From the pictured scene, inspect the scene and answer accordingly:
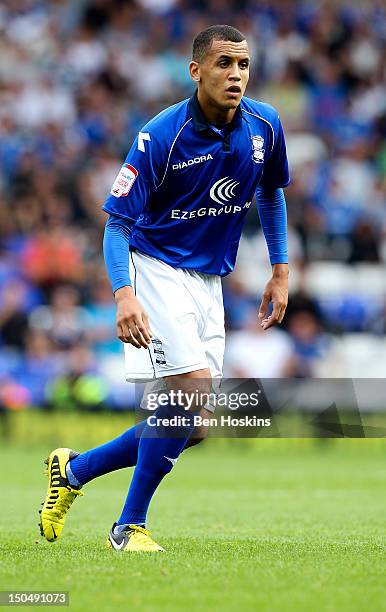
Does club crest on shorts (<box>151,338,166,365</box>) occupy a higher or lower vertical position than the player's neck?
lower

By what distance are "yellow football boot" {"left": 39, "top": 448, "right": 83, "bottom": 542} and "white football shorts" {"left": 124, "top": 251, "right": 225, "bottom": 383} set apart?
700 millimetres

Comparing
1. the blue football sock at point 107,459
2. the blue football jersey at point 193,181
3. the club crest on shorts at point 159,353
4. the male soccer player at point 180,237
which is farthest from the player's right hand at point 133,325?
the blue football sock at point 107,459

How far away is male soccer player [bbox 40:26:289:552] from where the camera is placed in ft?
18.6

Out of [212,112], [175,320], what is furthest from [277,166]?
[175,320]

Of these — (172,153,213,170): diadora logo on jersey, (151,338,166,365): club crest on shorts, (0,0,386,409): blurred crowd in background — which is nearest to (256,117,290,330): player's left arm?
(172,153,213,170): diadora logo on jersey

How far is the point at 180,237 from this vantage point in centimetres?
592

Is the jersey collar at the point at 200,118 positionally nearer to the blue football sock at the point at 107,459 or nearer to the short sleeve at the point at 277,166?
the short sleeve at the point at 277,166

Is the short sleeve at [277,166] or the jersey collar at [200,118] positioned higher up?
the jersey collar at [200,118]

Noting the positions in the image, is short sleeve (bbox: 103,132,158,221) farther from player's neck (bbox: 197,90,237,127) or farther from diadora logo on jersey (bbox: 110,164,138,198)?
player's neck (bbox: 197,90,237,127)

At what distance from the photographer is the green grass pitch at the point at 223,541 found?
4.43 metres

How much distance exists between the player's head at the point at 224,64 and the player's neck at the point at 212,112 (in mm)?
47

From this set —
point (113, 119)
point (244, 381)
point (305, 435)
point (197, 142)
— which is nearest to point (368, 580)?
point (197, 142)

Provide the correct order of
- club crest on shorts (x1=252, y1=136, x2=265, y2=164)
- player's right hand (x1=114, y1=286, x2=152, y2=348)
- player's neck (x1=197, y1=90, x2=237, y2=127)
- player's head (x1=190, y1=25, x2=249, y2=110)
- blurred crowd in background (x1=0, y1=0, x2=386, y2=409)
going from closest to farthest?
1. player's right hand (x1=114, y1=286, x2=152, y2=348)
2. player's head (x1=190, y1=25, x2=249, y2=110)
3. player's neck (x1=197, y1=90, x2=237, y2=127)
4. club crest on shorts (x1=252, y1=136, x2=265, y2=164)
5. blurred crowd in background (x1=0, y1=0, x2=386, y2=409)

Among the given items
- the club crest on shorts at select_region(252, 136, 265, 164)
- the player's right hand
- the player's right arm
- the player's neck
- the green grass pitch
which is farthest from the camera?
the club crest on shorts at select_region(252, 136, 265, 164)
